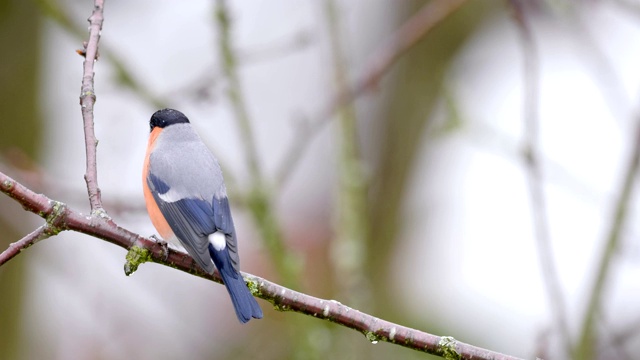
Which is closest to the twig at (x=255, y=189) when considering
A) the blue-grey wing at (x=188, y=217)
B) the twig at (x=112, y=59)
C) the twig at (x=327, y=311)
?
the twig at (x=112, y=59)

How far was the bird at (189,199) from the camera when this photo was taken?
2.25m

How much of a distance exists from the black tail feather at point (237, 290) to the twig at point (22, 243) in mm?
466

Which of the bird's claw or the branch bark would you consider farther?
the bird's claw

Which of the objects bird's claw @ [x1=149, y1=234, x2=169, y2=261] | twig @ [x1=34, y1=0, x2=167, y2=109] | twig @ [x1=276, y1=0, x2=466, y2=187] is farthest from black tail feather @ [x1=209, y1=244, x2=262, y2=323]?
twig @ [x1=34, y1=0, x2=167, y2=109]

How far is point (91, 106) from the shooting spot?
6.68ft

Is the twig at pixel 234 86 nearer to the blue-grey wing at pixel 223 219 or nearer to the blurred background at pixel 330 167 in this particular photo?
the blurred background at pixel 330 167

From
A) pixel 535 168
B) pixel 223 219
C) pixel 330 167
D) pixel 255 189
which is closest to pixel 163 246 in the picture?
pixel 223 219

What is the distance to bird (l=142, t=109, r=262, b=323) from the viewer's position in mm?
2252

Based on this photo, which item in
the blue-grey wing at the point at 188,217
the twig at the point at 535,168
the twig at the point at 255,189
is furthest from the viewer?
the twig at the point at 255,189

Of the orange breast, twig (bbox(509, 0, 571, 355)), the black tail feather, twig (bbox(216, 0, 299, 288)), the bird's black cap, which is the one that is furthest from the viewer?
twig (bbox(216, 0, 299, 288))

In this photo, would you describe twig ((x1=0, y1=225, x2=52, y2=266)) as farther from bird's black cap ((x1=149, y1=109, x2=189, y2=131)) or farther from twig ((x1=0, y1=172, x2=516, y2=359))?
bird's black cap ((x1=149, y1=109, x2=189, y2=131))

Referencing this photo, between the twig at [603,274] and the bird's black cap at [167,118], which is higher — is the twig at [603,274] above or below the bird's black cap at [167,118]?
below

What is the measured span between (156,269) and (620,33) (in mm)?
3349

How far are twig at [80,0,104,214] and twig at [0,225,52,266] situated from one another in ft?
0.46
